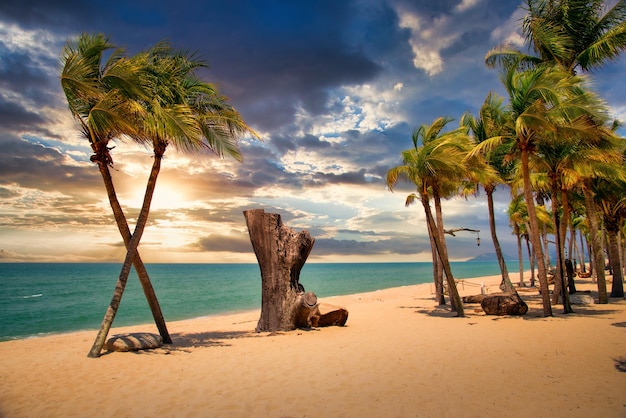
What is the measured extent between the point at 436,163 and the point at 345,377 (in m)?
9.94

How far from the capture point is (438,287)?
2152 centimetres

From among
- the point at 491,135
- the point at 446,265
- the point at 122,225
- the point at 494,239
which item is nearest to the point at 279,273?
the point at 122,225

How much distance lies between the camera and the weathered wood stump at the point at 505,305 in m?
15.2

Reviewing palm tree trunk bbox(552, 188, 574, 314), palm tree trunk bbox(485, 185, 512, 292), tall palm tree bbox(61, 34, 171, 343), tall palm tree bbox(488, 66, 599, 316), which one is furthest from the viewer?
palm tree trunk bbox(485, 185, 512, 292)

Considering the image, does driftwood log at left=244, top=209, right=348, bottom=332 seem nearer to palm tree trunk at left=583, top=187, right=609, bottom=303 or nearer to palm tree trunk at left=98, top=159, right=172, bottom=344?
palm tree trunk at left=98, top=159, right=172, bottom=344

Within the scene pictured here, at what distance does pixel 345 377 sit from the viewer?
7504 mm

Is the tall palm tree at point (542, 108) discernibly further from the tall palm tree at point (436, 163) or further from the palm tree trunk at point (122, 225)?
the palm tree trunk at point (122, 225)

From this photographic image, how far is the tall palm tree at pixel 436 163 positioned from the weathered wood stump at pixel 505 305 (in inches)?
46.1

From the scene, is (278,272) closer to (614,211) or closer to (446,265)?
(446,265)

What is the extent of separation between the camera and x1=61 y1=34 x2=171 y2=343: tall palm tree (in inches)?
369

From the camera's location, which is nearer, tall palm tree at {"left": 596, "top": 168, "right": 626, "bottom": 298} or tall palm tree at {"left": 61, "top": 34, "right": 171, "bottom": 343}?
tall palm tree at {"left": 61, "top": 34, "right": 171, "bottom": 343}

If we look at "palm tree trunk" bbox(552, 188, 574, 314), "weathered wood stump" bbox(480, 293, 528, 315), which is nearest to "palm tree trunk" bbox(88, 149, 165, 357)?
"weathered wood stump" bbox(480, 293, 528, 315)

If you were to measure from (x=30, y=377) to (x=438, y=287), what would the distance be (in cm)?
1917

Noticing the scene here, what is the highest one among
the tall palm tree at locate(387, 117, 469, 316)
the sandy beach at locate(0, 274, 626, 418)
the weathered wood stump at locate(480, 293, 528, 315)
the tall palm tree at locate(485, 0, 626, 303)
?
the tall palm tree at locate(485, 0, 626, 303)
